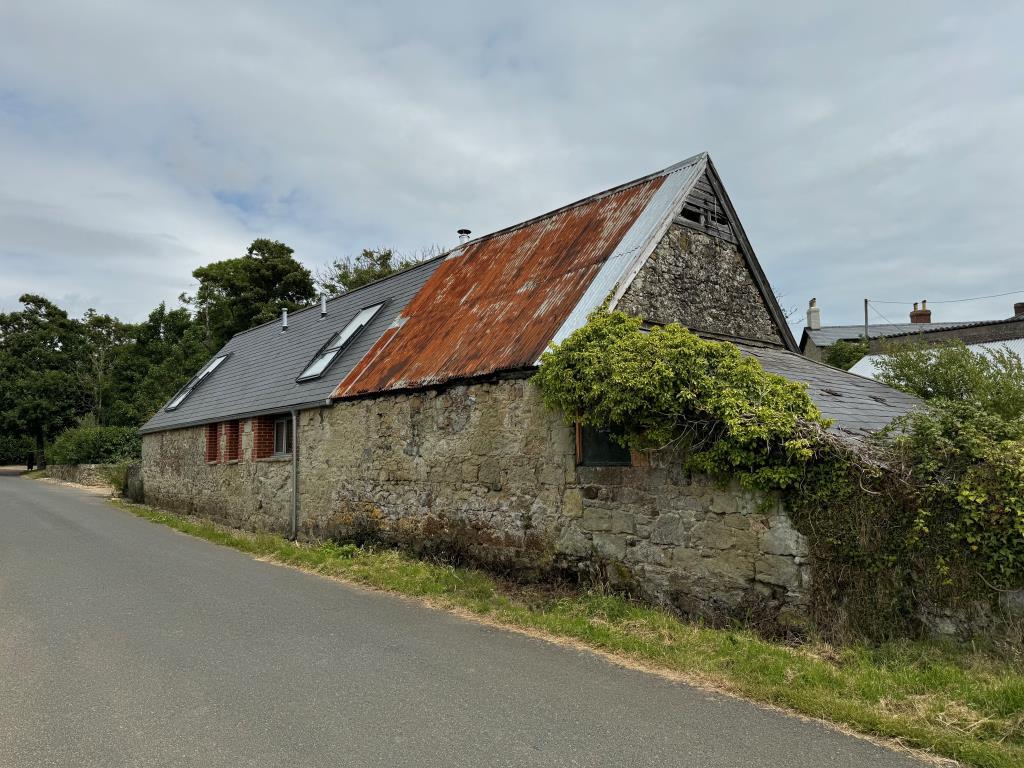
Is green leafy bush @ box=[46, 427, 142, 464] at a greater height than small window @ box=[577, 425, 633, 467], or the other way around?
small window @ box=[577, 425, 633, 467]

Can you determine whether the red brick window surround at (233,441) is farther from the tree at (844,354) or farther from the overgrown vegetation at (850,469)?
the tree at (844,354)

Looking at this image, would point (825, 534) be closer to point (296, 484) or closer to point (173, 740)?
Answer: point (173, 740)

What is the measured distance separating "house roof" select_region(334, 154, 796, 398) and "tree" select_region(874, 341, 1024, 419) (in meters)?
2.96

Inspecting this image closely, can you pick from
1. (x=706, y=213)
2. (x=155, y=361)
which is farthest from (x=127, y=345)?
(x=706, y=213)

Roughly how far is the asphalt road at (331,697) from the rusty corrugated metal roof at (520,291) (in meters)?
3.71

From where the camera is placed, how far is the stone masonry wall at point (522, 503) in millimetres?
6613

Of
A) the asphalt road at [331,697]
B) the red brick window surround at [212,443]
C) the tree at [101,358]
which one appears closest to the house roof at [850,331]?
the red brick window surround at [212,443]

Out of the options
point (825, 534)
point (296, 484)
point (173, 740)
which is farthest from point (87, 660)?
point (296, 484)

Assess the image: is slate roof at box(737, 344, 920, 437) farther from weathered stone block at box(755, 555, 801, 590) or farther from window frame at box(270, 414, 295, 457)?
window frame at box(270, 414, 295, 457)

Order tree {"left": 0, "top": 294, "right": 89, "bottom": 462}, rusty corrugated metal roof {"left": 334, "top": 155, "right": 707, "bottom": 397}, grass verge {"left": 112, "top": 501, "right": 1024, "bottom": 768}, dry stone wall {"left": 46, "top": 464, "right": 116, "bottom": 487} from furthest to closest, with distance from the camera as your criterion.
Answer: tree {"left": 0, "top": 294, "right": 89, "bottom": 462} → dry stone wall {"left": 46, "top": 464, "right": 116, "bottom": 487} → rusty corrugated metal roof {"left": 334, "top": 155, "right": 707, "bottom": 397} → grass verge {"left": 112, "top": 501, "right": 1024, "bottom": 768}

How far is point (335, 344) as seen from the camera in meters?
15.4

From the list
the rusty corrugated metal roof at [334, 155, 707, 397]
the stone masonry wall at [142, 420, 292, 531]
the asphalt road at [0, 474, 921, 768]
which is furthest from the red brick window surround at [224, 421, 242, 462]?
the asphalt road at [0, 474, 921, 768]

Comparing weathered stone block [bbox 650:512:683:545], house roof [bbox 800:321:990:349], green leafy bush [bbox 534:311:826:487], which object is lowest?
weathered stone block [bbox 650:512:683:545]

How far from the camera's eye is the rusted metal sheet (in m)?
9.72
